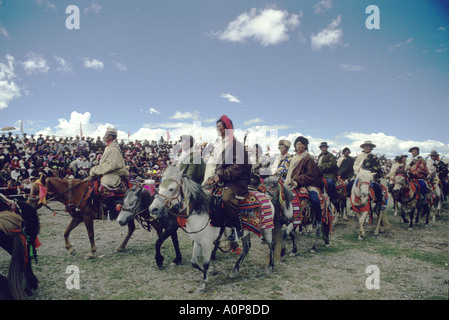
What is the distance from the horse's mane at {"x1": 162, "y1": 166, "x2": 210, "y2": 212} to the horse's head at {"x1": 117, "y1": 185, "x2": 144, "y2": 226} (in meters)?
1.99

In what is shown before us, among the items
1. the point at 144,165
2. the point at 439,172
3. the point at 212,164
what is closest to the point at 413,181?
the point at 439,172

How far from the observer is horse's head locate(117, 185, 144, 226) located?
239 inches

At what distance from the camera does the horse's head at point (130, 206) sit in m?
6.07

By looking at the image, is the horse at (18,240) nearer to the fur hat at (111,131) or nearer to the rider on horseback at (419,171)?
the fur hat at (111,131)

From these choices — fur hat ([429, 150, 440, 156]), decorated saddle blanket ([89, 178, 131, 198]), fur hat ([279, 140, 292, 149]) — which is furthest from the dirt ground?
fur hat ([429, 150, 440, 156])

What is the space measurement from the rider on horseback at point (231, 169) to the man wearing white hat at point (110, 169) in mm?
3448

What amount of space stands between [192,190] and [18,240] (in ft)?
10.9

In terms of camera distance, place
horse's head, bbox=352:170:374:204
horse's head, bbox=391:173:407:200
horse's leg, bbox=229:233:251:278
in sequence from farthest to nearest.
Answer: horse's head, bbox=391:173:407:200, horse's head, bbox=352:170:374:204, horse's leg, bbox=229:233:251:278

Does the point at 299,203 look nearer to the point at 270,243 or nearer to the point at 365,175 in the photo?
the point at 270,243

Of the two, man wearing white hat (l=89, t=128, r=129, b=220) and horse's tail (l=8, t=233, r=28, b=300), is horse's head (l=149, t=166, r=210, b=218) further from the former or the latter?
man wearing white hat (l=89, t=128, r=129, b=220)

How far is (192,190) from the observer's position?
4.65 m

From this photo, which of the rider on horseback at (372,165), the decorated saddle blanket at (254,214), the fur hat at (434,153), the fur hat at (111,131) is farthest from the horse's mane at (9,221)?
the fur hat at (434,153)

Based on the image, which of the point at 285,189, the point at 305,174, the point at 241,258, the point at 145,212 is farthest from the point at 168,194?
the point at 305,174
